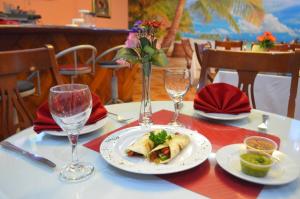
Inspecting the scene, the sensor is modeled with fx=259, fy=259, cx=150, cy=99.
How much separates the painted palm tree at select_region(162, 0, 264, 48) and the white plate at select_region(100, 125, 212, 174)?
5.96 m

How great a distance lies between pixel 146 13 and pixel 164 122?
6.51 metres

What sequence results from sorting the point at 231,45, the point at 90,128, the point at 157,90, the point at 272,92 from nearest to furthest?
the point at 90,128
the point at 272,92
the point at 231,45
the point at 157,90

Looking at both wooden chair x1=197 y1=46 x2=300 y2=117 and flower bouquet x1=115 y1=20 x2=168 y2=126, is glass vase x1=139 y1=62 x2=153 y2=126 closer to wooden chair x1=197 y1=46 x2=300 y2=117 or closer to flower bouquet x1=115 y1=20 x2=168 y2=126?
flower bouquet x1=115 y1=20 x2=168 y2=126

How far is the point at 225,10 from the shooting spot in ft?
20.8

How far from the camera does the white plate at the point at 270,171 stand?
48cm

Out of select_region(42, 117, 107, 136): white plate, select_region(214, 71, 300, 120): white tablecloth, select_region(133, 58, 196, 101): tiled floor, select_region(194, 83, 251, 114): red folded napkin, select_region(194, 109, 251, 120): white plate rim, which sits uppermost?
select_region(194, 83, 251, 114): red folded napkin

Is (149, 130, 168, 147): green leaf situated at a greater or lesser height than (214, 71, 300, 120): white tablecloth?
greater

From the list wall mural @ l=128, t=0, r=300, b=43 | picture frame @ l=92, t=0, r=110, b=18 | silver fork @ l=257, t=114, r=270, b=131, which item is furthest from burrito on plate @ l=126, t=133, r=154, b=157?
→ wall mural @ l=128, t=0, r=300, b=43

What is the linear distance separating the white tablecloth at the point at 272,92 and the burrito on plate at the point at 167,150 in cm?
163

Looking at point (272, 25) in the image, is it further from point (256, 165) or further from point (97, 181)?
point (97, 181)

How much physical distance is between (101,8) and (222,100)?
493cm

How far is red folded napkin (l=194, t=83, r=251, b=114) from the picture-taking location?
2.83 feet

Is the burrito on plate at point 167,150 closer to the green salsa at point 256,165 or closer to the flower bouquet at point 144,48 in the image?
the green salsa at point 256,165

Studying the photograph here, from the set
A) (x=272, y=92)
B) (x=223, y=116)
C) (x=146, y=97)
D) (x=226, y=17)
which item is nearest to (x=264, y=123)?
(x=223, y=116)
